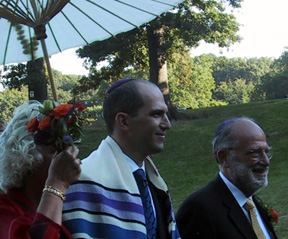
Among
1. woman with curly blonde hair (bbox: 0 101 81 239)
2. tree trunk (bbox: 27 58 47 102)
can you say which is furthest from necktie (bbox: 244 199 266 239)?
tree trunk (bbox: 27 58 47 102)

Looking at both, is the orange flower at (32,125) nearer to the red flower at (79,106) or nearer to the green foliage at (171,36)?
the red flower at (79,106)

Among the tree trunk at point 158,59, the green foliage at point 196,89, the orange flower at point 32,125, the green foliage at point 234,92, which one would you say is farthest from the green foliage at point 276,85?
the orange flower at point 32,125

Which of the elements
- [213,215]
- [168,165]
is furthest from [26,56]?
[168,165]

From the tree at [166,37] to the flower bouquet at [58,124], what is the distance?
72.3ft

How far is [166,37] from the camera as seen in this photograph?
2611 centimetres

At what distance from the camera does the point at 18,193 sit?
2.43 metres

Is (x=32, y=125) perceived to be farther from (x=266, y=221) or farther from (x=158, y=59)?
(x=158, y=59)

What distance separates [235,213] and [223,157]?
0.42m

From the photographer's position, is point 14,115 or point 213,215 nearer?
point 14,115

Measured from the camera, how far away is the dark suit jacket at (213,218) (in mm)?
3193

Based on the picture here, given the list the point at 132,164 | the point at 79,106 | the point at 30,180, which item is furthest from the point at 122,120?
the point at 30,180

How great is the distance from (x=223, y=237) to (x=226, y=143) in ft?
2.21

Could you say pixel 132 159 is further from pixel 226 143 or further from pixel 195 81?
pixel 195 81

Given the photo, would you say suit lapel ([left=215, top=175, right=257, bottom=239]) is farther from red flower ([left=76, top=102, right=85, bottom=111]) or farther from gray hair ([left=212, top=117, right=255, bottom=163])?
red flower ([left=76, top=102, right=85, bottom=111])
